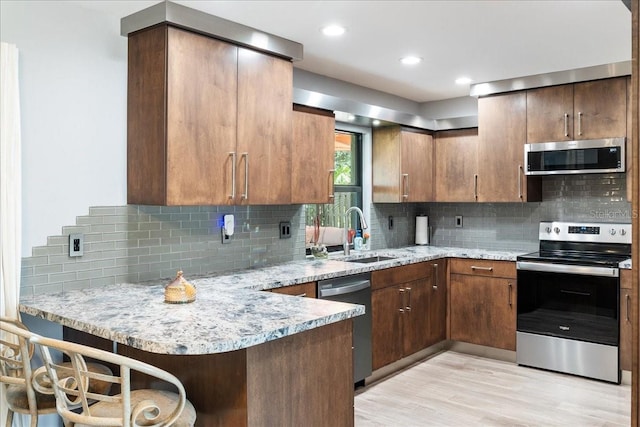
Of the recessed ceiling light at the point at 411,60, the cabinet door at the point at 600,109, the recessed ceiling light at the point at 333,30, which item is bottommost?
the cabinet door at the point at 600,109

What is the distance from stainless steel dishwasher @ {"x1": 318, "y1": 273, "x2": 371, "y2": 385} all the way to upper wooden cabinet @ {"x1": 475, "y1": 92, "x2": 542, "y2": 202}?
1.68m

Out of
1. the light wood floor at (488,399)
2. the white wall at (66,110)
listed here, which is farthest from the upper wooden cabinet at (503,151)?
the white wall at (66,110)

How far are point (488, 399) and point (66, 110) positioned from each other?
127 inches

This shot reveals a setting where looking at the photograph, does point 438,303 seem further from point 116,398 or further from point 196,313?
point 116,398

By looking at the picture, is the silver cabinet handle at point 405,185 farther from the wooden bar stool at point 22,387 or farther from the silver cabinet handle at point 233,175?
the wooden bar stool at point 22,387

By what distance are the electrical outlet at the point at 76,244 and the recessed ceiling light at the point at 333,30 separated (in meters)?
1.86

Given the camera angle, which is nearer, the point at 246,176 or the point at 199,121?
the point at 199,121

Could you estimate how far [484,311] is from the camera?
4594 mm

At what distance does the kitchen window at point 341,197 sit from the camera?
4.54 meters

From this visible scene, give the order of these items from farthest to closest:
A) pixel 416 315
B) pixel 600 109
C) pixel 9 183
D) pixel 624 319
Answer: pixel 416 315, pixel 600 109, pixel 624 319, pixel 9 183

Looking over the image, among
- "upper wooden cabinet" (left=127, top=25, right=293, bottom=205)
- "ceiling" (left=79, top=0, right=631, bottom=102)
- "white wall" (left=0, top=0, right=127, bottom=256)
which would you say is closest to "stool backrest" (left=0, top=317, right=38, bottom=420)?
"white wall" (left=0, top=0, right=127, bottom=256)

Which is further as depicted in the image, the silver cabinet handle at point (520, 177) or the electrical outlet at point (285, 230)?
the silver cabinet handle at point (520, 177)

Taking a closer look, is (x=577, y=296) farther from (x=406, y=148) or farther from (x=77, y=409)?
(x=77, y=409)

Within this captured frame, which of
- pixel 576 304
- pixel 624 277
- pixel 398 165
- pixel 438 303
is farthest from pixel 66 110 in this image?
pixel 624 277
